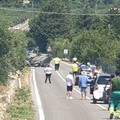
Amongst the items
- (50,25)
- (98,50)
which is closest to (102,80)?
(98,50)

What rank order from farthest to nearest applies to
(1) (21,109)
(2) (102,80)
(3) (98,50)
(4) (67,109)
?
1. (3) (98,50)
2. (2) (102,80)
3. (4) (67,109)
4. (1) (21,109)

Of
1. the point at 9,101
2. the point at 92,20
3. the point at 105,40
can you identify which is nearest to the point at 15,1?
the point at 92,20

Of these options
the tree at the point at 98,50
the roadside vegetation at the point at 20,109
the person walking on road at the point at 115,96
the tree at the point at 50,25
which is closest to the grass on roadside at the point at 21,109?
the roadside vegetation at the point at 20,109

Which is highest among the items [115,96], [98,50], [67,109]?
[115,96]

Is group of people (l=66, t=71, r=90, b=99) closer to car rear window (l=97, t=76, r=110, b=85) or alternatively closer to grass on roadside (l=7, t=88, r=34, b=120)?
car rear window (l=97, t=76, r=110, b=85)

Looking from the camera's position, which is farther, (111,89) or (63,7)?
(63,7)

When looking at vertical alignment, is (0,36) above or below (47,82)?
above

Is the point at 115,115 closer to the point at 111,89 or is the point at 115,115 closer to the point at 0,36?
the point at 111,89

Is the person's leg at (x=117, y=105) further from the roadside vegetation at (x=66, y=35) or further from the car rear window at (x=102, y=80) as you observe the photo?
the roadside vegetation at (x=66, y=35)

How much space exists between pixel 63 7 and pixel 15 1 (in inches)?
495

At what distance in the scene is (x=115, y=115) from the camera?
2430 cm

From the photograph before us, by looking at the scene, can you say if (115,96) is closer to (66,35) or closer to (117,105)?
(117,105)

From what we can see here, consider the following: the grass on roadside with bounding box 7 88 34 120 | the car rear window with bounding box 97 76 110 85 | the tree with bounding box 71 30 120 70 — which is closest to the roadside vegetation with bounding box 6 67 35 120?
the grass on roadside with bounding box 7 88 34 120

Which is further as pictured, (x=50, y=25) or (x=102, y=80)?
(x=50, y=25)
